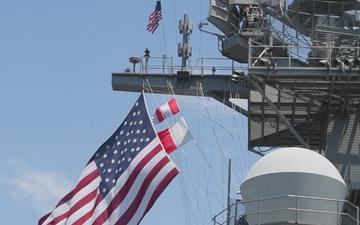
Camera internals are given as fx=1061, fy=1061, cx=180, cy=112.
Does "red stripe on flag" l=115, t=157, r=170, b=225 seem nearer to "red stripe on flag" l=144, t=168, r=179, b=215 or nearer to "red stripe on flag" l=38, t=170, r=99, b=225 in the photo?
"red stripe on flag" l=144, t=168, r=179, b=215

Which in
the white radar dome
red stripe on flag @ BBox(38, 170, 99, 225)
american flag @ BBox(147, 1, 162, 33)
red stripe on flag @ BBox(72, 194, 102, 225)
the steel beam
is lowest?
red stripe on flag @ BBox(72, 194, 102, 225)

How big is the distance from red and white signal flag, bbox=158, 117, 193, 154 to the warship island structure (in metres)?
1.88

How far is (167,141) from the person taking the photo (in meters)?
24.8

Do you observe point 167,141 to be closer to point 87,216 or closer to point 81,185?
point 81,185

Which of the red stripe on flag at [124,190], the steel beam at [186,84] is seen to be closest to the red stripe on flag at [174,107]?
the red stripe on flag at [124,190]

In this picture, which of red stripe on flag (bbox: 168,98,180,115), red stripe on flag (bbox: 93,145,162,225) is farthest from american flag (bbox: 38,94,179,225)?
red stripe on flag (bbox: 168,98,180,115)

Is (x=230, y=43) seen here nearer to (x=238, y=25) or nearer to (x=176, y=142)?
(x=238, y=25)

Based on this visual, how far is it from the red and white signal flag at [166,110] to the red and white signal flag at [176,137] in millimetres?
363

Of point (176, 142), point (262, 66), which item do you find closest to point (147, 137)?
point (176, 142)

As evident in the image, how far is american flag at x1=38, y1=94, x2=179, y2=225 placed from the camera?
76.7 ft

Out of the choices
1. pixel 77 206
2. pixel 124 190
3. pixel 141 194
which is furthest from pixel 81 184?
pixel 141 194

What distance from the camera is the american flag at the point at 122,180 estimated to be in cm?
2338

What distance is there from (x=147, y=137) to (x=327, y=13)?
699 cm

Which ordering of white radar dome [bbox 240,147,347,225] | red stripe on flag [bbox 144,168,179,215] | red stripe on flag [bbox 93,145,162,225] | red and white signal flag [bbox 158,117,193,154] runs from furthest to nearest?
red and white signal flag [bbox 158,117,193,154]
red stripe on flag [bbox 93,145,162,225]
red stripe on flag [bbox 144,168,179,215]
white radar dome [bbox 240,147,347,225]
